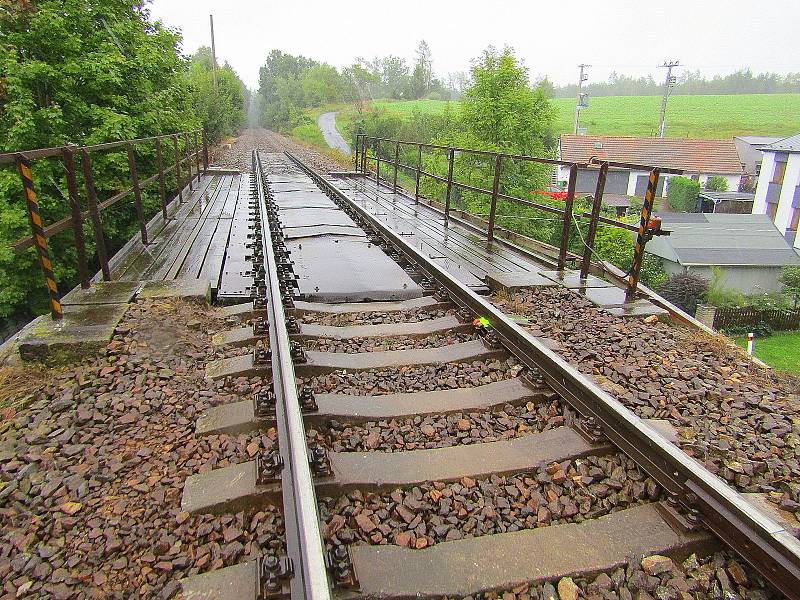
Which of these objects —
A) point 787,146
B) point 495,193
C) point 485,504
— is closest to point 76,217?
point 485,504


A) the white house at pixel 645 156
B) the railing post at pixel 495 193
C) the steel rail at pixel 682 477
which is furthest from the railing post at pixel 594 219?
the white house at pixel 645 156

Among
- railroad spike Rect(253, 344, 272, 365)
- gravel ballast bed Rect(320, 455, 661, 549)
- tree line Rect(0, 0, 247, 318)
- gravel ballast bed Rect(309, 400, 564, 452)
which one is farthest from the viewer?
tree line Rect(0, 0, 247, 318)

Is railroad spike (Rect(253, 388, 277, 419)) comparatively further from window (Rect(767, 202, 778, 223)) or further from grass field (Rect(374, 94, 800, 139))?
grass field (Rect(374, 94, 800, 139))

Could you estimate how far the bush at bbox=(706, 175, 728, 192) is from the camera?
4816cm

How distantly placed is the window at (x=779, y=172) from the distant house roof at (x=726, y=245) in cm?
798

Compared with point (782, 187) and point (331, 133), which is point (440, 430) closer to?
point (782, 187)

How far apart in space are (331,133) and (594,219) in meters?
50.0

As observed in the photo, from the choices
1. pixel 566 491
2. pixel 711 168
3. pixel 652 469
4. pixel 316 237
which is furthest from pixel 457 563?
pixel 711 168

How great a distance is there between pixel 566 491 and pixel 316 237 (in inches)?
220

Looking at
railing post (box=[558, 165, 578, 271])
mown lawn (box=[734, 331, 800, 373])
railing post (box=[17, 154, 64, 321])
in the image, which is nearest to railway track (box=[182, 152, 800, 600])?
railing post (box=[17, 154, 64, 321])

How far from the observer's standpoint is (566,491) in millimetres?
2439

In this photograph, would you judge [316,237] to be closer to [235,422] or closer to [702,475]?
[235,422]

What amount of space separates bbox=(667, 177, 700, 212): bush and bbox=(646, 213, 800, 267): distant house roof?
15280mm

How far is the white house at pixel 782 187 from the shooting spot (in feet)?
117
